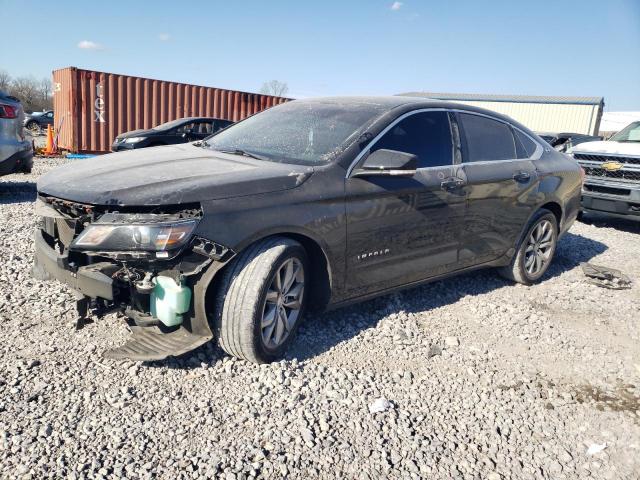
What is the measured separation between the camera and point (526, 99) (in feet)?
126

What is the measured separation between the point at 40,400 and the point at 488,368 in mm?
2601

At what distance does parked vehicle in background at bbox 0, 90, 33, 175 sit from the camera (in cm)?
688

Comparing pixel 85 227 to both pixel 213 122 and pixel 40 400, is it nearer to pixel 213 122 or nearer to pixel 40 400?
pixel 40 400

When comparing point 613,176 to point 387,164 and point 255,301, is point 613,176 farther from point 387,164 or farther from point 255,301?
point 255,301

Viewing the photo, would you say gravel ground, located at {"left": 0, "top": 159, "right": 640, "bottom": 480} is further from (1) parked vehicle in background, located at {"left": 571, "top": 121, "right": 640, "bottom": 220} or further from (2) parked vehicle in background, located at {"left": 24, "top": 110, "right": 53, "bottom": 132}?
(2) parked vehicle in background, located at {"left": 24, "top": 110, "right": 53, "bottom": 132}

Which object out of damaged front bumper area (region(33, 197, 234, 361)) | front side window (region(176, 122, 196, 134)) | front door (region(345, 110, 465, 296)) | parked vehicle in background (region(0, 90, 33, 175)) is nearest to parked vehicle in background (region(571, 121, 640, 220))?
front door (region(345, 110, 465, 296))

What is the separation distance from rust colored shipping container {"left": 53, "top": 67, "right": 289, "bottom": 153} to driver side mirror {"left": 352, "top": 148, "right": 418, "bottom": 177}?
44.7 ft

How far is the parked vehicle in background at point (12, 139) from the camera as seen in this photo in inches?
271

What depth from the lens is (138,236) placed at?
8.57ft

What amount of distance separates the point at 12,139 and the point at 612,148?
29.0ft

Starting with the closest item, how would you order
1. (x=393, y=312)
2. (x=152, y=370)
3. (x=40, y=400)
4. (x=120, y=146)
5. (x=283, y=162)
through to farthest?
1. (x=40, y=400)
2. (x=152, y=370)
3. (x=283, y=162)
4. (x=393, y=312)
5. (x=120, y=146)

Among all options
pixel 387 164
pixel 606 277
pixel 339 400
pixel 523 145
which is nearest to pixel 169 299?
pixel 339 400

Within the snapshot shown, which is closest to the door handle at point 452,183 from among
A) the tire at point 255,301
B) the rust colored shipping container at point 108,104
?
the tire at point 255,301

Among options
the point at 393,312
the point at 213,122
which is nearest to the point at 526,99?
the point at 213,122
